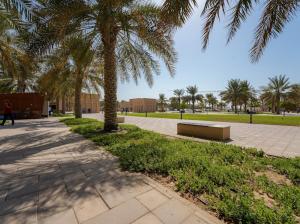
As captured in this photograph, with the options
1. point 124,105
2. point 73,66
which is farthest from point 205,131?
point 124,105

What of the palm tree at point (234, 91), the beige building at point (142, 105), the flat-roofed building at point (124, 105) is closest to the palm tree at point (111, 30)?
the palm tree at point (234, 91)

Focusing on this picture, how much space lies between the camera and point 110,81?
9836 mm

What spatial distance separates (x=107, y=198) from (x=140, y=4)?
336 inches

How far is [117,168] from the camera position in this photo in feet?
14.7

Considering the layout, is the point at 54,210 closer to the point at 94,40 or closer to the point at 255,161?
the point at 255,161

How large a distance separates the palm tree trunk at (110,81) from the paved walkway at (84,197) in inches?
195

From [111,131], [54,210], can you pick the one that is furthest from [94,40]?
[54,210]

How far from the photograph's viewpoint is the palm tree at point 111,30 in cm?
749

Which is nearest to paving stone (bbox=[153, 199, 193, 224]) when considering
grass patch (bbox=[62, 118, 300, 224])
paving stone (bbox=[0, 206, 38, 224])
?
grass patch (bbox=[62, 118, 300, 224])

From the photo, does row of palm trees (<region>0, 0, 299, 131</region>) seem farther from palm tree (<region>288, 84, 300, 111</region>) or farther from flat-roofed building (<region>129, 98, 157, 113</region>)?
flat-roofed building (<region>129, 98, 157, 113</region>)

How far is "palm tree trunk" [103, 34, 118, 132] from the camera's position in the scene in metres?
9.66

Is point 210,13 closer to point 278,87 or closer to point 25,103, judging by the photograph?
point 25,103

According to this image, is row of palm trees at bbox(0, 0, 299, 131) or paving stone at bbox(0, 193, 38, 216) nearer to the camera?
paving stone at bbox(0, 193, 38, 216)

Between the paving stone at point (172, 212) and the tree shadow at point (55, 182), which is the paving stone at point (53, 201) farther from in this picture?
the paving stone at point (172, 212)
